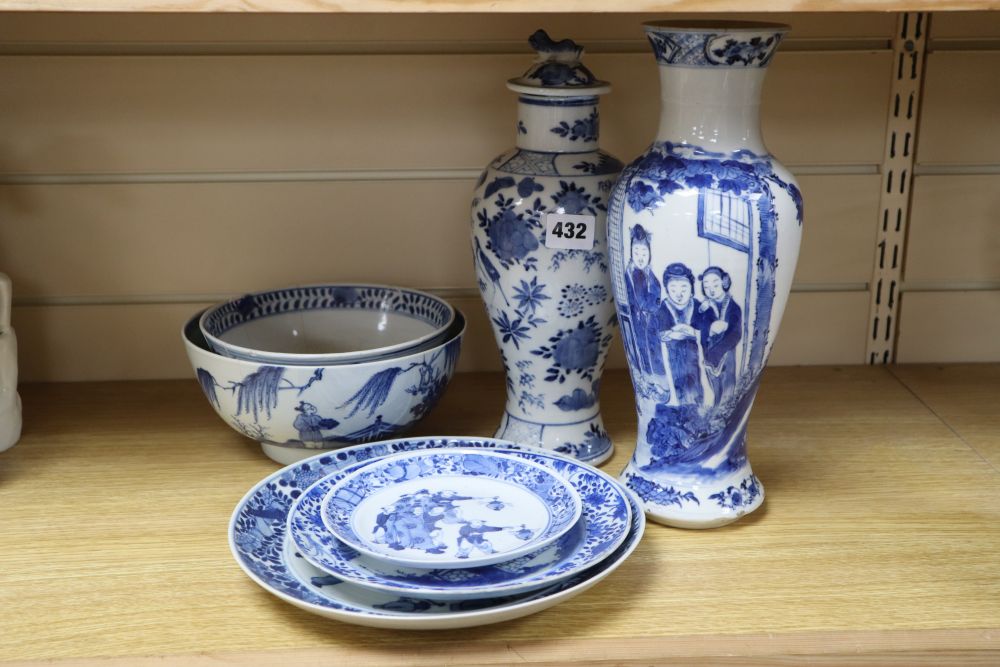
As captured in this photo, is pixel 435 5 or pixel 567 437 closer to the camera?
pixel 435 5

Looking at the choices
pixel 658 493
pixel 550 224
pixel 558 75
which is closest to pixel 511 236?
pixel 550 224

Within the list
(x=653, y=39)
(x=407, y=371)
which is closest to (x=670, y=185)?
(x=653, y=39)

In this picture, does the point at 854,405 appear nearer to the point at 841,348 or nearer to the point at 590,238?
the point at 841,348

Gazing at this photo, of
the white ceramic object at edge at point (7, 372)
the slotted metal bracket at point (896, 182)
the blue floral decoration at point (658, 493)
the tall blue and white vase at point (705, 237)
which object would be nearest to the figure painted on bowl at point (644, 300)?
the tall blue and white vase at point (705, 237)

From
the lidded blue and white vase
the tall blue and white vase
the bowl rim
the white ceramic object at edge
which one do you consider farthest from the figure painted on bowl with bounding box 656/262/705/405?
the white ceramic object at edge

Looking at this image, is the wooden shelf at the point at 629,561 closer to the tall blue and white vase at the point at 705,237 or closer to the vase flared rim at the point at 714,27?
the tall blue and white vase at the point at 705,237

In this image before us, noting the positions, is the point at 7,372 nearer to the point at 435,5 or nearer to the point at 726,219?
the point at 435,5

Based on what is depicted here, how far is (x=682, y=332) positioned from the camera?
766mm

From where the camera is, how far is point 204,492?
889mm

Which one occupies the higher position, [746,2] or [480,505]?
[746,2]

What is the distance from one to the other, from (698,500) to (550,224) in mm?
257

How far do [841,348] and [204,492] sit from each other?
0.73 m

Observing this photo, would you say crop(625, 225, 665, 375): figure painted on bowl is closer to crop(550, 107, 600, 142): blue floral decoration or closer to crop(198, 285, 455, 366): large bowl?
crop(550, 107, 600, 142): blue floral decoration

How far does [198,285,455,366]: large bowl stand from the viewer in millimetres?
1015
